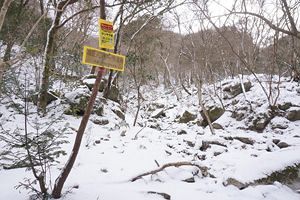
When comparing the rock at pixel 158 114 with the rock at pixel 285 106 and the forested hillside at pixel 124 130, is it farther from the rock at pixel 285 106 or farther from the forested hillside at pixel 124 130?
the rock at pixel 285 106

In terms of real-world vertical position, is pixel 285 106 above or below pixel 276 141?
above

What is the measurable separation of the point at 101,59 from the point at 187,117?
35.8ft

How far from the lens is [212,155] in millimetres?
6945

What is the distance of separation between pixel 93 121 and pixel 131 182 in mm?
5015

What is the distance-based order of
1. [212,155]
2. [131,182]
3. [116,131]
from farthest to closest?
[116,131], [212,155], [131,182]

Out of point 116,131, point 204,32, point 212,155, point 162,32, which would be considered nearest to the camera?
point 212,155

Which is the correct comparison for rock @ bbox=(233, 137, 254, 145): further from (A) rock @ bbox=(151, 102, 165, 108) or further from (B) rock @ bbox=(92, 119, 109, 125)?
(A) rock @ bbox=(151, 102, 165, 108)

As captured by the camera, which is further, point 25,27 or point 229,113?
point 229,113

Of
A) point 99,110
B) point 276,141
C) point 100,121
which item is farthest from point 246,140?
point 99,110

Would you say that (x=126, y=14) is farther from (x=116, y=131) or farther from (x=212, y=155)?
(x=212, y=155)

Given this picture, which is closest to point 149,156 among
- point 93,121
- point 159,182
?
point 159,182

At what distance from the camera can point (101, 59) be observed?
2898mm

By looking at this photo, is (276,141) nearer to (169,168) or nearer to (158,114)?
(169,168)

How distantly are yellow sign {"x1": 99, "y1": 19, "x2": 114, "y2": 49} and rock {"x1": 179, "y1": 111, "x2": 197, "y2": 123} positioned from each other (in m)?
10.6
